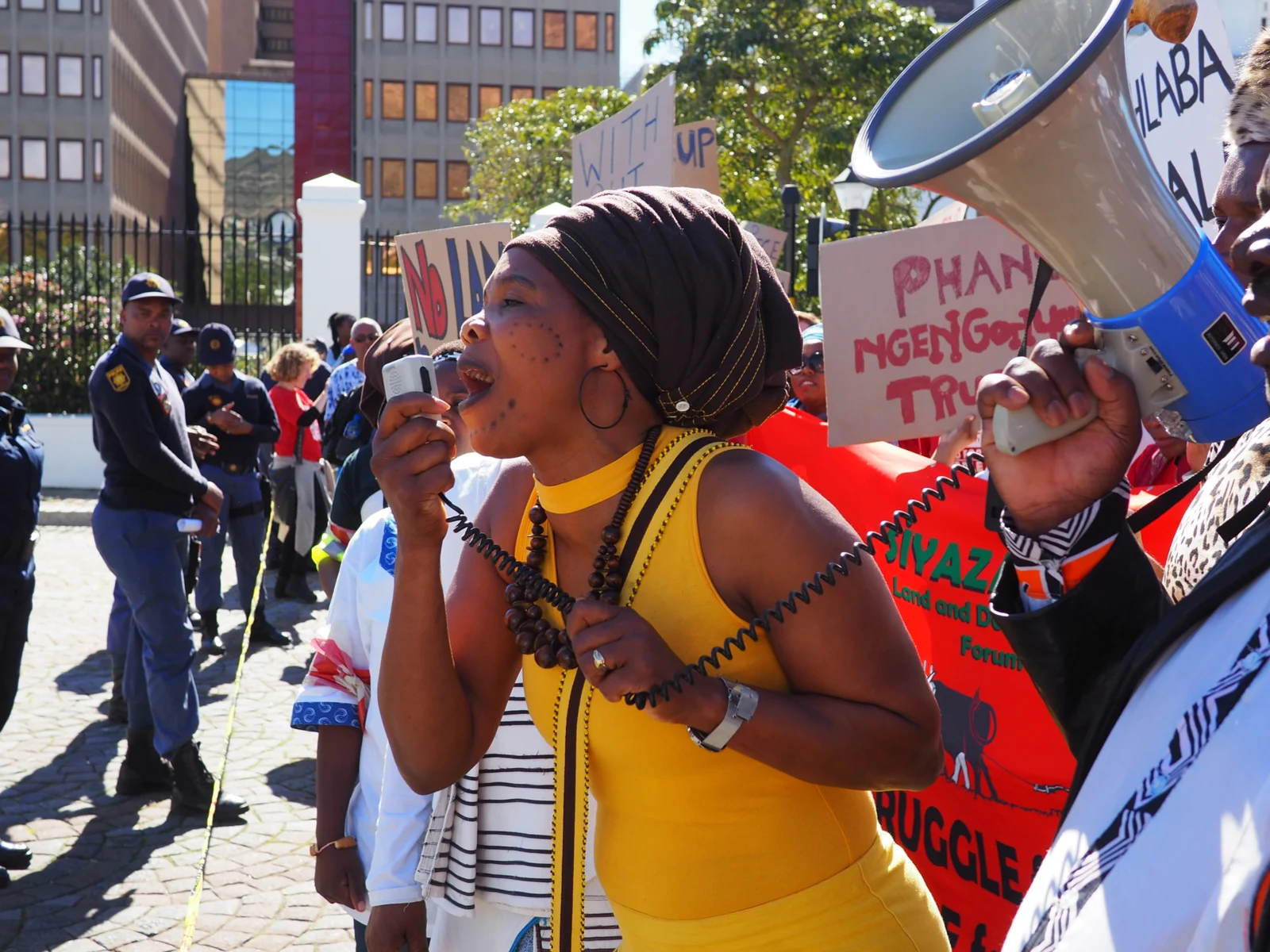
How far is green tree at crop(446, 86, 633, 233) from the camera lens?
2862 centimetres

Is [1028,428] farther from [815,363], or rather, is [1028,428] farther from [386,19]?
[386,19]

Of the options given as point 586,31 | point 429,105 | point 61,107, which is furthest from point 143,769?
point 586,31

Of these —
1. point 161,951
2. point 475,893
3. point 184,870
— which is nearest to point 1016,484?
point 475,893

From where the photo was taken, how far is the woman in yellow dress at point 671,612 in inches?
63.6

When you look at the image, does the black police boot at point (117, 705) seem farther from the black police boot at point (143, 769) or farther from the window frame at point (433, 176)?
the window frame at point (433, 176)

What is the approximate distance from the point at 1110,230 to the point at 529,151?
3151cm

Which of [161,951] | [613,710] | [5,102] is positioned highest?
[5,102]

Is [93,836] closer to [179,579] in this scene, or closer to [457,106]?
[179,579]

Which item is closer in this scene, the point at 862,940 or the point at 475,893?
the point at 862,940

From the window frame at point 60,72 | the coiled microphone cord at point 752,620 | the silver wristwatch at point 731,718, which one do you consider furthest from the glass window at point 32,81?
the silver wristwatch at point 731,718

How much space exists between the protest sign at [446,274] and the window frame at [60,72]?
55071 mm

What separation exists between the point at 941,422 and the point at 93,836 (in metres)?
4.04

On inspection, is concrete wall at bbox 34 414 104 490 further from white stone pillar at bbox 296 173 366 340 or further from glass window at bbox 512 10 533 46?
glass window at bbox 512 10 533 46

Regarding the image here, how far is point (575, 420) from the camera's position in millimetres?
1768
